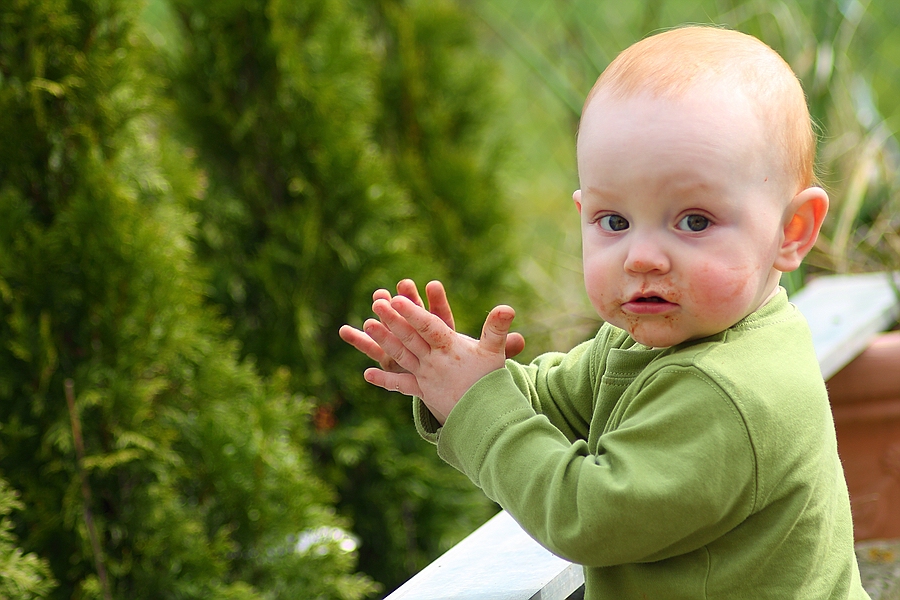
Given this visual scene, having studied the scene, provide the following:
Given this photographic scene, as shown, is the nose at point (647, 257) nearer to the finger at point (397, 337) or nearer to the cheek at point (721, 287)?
the cheek at point (721, 287)

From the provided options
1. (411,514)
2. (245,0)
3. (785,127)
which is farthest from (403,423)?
(785,127)

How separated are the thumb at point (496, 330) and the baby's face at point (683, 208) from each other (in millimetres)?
106

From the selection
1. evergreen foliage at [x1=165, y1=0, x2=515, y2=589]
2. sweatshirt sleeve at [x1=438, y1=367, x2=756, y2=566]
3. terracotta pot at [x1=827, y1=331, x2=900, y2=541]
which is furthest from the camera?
evergreen foliage at [x1=165, y1=0, x2=515, y2=589]

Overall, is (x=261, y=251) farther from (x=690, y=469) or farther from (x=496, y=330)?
(x=690, y=469)

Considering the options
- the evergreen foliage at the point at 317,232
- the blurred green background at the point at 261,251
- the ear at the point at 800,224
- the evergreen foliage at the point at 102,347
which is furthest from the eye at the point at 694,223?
the evergreen foliage at the point at 317,232

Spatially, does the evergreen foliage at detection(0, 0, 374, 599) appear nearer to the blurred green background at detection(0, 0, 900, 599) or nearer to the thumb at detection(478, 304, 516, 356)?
the blurred green background at detection(0, 0, 900, 599)

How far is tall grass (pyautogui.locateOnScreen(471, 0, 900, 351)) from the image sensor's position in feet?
10.4

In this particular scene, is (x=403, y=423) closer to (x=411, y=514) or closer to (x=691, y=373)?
(x=411, y=514)

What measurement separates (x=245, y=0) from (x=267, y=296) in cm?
91

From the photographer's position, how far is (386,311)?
104cm

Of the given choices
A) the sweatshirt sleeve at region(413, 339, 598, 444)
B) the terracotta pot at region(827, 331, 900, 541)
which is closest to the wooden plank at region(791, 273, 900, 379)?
the terracotta pot at region(827, 331, 900, 541)

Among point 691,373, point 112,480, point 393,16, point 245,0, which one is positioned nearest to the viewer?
point 691,373

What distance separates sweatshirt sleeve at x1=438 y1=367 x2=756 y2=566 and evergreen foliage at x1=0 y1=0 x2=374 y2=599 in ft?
4.28

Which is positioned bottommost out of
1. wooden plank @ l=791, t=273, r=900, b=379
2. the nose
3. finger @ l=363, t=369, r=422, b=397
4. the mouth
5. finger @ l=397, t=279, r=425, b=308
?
the mouth
